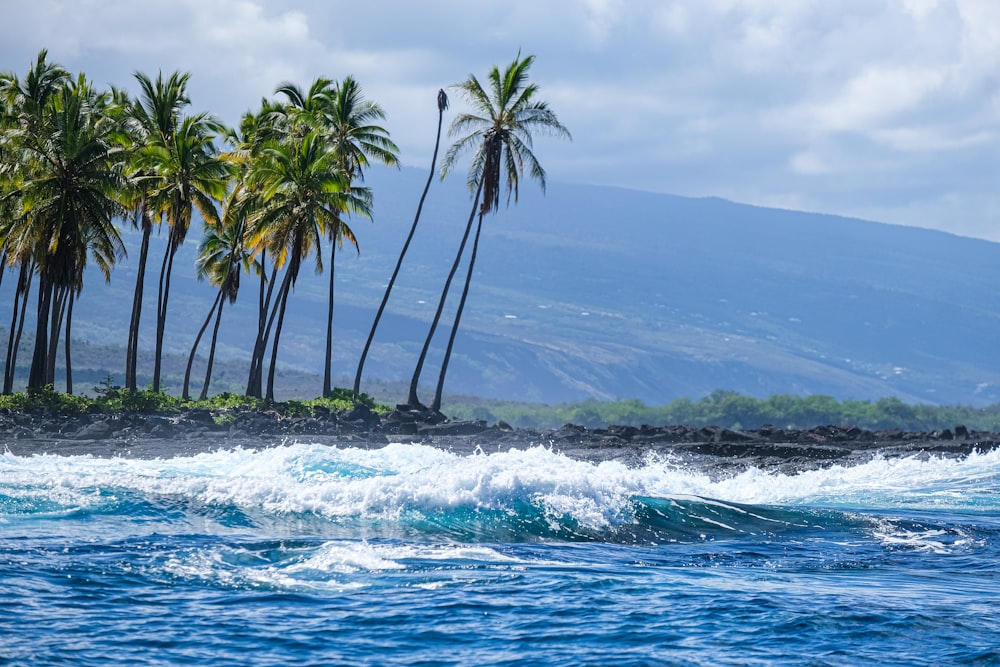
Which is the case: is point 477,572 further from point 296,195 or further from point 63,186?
point 296,195

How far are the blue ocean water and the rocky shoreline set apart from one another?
11602 mm

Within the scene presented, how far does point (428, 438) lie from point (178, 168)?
544 inches

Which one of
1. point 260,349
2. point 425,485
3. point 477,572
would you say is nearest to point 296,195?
point 260,349

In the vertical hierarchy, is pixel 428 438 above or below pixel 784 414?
above

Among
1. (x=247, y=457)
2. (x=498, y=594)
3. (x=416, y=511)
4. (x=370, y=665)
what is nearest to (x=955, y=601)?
(x=498, y=594)

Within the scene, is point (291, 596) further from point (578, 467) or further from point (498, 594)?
point (578, 467)

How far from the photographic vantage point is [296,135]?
56.6 m

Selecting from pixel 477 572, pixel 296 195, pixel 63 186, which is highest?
pixel 296 195

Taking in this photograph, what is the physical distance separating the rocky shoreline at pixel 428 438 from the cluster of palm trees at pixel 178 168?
18.1ft

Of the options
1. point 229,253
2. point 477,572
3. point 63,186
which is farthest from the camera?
point 229,253

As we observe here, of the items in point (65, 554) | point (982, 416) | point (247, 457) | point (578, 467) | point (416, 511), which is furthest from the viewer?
point (982, 416)

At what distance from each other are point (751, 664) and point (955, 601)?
4.38 meters

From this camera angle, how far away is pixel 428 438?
45406 mm

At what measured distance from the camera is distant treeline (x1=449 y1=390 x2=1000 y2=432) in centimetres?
11900
